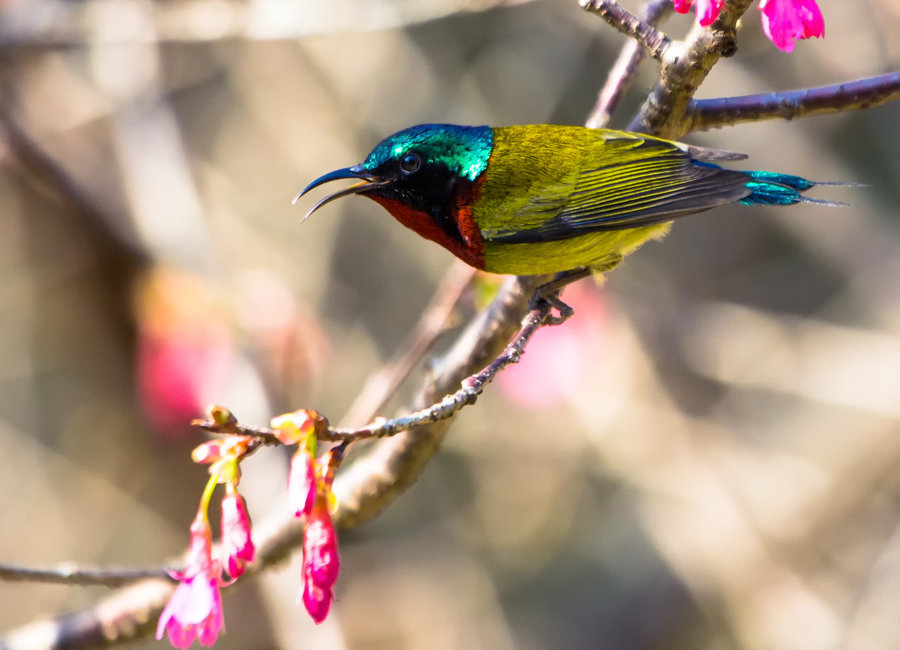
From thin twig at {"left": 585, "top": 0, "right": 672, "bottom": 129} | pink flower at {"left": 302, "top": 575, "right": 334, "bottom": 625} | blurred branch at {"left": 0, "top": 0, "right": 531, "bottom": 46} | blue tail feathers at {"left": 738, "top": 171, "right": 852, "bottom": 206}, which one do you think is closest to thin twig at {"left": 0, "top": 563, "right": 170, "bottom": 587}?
pink flower at {"left": 302, "top": 575, "right": 334, "bottom": 625}

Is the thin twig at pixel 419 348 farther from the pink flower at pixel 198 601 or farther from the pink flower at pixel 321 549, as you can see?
the pink flower at pixel 321 549

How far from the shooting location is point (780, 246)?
6.60 meters

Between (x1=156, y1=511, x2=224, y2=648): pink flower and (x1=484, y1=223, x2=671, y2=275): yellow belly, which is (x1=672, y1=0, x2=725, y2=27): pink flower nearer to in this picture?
(x1=484, y1=223, x2=671, y2=275): yellow belly

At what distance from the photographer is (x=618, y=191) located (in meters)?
2.50

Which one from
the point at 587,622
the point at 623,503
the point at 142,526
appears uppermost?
the point at 142,526

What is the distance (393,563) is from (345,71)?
323 centimetres

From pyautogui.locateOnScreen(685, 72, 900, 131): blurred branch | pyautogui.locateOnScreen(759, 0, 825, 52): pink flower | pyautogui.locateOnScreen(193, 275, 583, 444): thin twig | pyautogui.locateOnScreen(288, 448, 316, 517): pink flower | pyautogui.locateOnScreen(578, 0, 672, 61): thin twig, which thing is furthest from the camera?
pyautogui.locateOnScreen(685, 72, 900, 131): blurred branch

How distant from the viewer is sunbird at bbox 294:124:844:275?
2.43 meters

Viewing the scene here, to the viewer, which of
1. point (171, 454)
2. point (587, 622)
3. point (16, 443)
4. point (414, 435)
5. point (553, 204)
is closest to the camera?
point (414, 435)

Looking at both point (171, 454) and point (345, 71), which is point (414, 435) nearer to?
point (171, 454)

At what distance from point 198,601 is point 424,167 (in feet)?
4.36

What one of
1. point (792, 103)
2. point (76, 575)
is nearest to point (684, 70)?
point (792, 103)

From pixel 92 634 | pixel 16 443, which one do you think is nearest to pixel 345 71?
pixel 16 443

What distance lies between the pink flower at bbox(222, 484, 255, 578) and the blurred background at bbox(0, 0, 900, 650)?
178 cm
